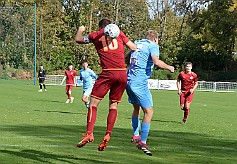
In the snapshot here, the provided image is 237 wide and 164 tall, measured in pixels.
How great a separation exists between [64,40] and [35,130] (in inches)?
2146

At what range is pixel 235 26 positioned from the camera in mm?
62719

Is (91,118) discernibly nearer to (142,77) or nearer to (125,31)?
(142,77)

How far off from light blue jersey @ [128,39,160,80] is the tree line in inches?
1868

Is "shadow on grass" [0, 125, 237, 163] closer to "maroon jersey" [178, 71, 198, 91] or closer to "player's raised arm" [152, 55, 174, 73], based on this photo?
"player's raised arm" [152, 55, 174, 73]

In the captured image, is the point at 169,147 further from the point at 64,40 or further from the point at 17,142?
the point at 64,40

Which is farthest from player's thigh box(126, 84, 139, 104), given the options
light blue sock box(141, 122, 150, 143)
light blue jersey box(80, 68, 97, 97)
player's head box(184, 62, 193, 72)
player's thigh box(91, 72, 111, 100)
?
light blue jersey box(80, 68, 97, 97)

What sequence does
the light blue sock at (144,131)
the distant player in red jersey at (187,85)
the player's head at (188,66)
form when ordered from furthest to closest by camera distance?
the distant player in red jersey at (187,85) < the player's head at (188,66) < the light blue sock at (144,131)

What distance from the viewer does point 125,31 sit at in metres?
68.4

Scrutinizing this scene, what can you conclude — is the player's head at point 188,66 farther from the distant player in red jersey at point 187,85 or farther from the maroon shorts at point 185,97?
the maroon shorts at point 185,97

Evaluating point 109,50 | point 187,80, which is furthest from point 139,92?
point 187,80

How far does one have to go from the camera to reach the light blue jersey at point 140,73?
10.0 metres

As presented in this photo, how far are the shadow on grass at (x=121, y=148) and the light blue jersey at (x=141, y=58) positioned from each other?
1489mm

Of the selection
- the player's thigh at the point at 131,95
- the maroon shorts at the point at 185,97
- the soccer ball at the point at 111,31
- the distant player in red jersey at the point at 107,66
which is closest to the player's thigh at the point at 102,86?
the distant player in red jersey at the point at 107,66

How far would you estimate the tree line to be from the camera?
58406mm
